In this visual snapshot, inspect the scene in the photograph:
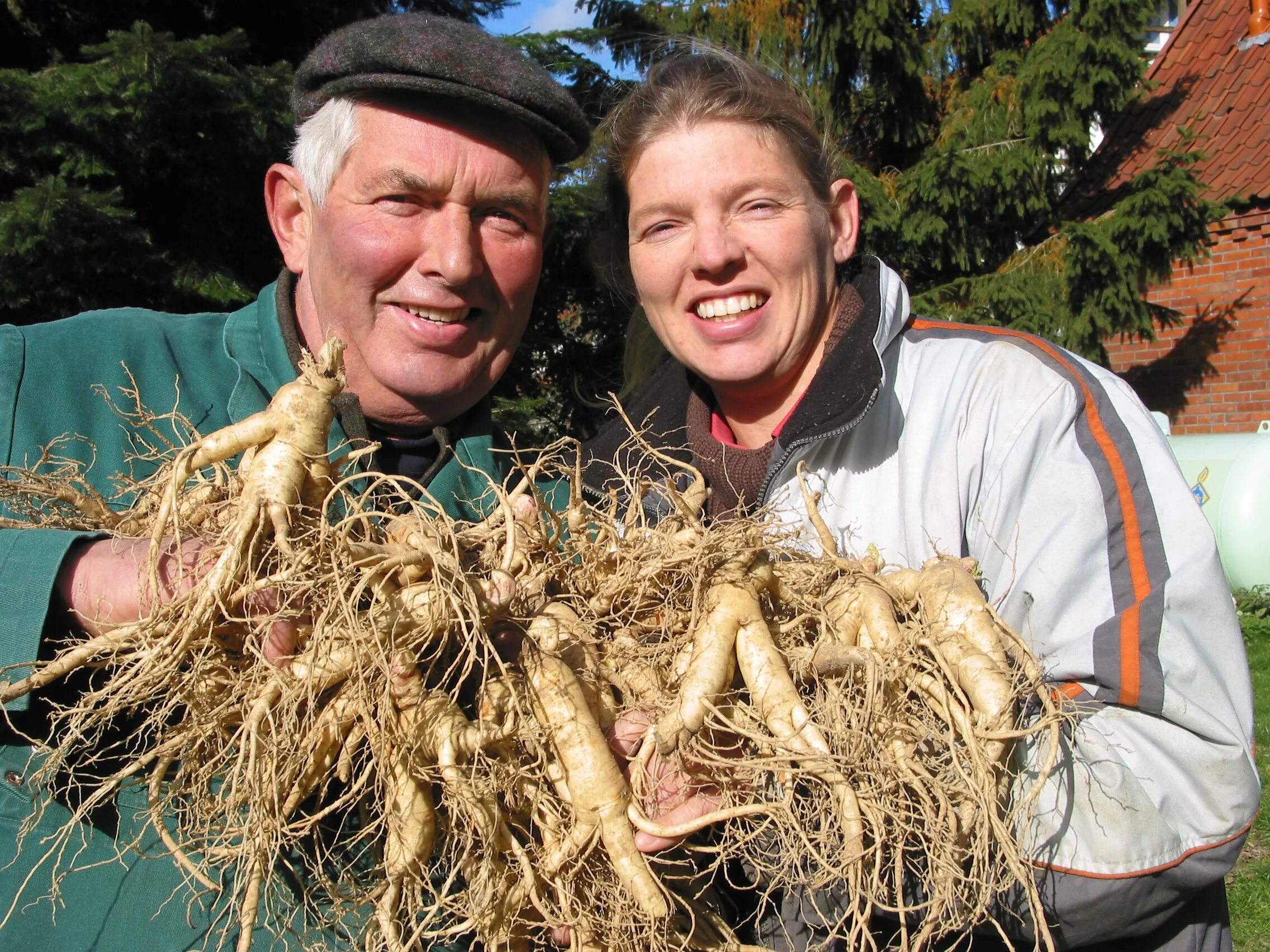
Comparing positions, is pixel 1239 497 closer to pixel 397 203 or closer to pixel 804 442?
pixel 804 442

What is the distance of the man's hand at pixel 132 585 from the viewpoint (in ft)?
4.21

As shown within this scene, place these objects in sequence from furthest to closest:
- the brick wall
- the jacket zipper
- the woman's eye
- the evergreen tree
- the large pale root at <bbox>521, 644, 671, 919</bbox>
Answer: the brick wall, the evergreen tree, the woman's eye, the jacket zipper, the large pale root at <bbox>521, 644, 671, 919</bbox>

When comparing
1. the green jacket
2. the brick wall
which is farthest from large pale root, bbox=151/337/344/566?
the brick wall

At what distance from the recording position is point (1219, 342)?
8094mm

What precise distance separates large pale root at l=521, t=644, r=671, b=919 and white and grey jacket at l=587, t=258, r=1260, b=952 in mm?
265

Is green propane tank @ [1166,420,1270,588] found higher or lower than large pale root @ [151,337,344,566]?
lower

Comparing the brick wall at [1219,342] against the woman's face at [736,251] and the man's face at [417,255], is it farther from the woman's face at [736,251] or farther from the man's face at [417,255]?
the man's face at [417,255]

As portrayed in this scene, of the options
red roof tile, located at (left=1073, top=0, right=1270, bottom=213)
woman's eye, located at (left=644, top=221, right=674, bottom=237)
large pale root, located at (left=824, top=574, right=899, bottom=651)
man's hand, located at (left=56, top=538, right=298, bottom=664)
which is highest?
red roof tile, located at (left=1073, top=0, right=1270, bottom=213)

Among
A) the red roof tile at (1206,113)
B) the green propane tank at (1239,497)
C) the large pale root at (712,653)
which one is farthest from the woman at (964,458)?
the red roof tile at (1206,113)

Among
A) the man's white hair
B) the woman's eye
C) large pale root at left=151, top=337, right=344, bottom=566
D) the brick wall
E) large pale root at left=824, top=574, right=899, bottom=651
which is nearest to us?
large pale root at left=151, top=337, right=344, bottom=566

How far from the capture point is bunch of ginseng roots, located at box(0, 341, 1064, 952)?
1285 mm

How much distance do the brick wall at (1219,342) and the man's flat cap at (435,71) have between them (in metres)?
7.44

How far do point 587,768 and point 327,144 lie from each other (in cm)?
128

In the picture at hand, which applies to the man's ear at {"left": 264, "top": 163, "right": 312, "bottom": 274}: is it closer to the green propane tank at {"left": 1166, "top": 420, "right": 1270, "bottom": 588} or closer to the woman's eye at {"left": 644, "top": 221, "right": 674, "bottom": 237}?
the woman's eye at {"left": 644, "top": 221, "right": 674, "bottom": 237}
